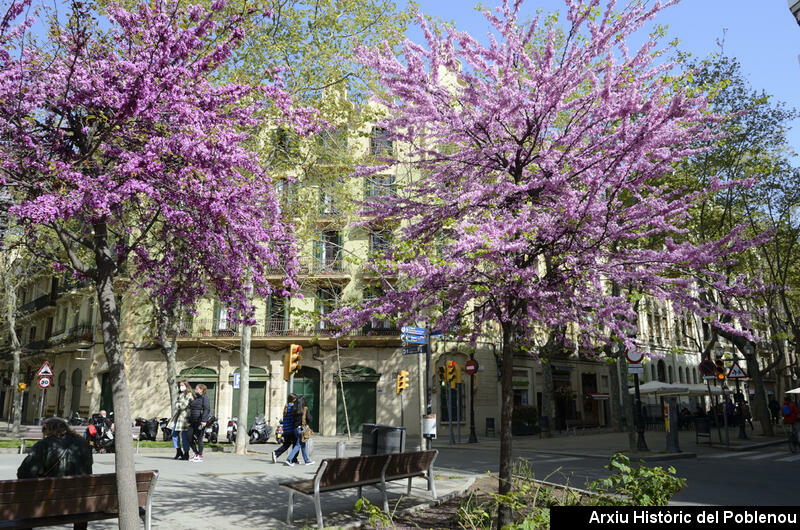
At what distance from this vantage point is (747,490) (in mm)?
10641

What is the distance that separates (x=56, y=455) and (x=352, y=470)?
325 cm

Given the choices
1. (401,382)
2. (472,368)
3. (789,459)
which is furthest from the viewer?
(472,368)

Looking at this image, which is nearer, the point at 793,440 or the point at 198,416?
the point at 198,416

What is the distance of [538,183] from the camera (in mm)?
7469

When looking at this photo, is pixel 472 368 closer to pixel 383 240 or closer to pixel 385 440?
pixel 383 240

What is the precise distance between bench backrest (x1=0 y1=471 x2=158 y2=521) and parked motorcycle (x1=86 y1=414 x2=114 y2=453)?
1329cm

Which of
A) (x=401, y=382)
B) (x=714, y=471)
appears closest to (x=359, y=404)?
(x=401, y=382)

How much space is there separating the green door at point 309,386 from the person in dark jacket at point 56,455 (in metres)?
25.9

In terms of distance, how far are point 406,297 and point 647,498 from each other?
340cm

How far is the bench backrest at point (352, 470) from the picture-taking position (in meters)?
7.23

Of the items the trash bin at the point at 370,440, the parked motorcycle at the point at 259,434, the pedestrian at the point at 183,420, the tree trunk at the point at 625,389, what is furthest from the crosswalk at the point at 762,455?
the parked motorcycle at the point at 259,434

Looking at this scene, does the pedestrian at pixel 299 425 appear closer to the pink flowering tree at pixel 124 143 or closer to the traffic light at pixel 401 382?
the traffic light at pixel 401 382

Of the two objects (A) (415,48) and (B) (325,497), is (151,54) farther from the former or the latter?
(B) (325,497)

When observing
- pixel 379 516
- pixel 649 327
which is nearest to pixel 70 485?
pixel 379 516
